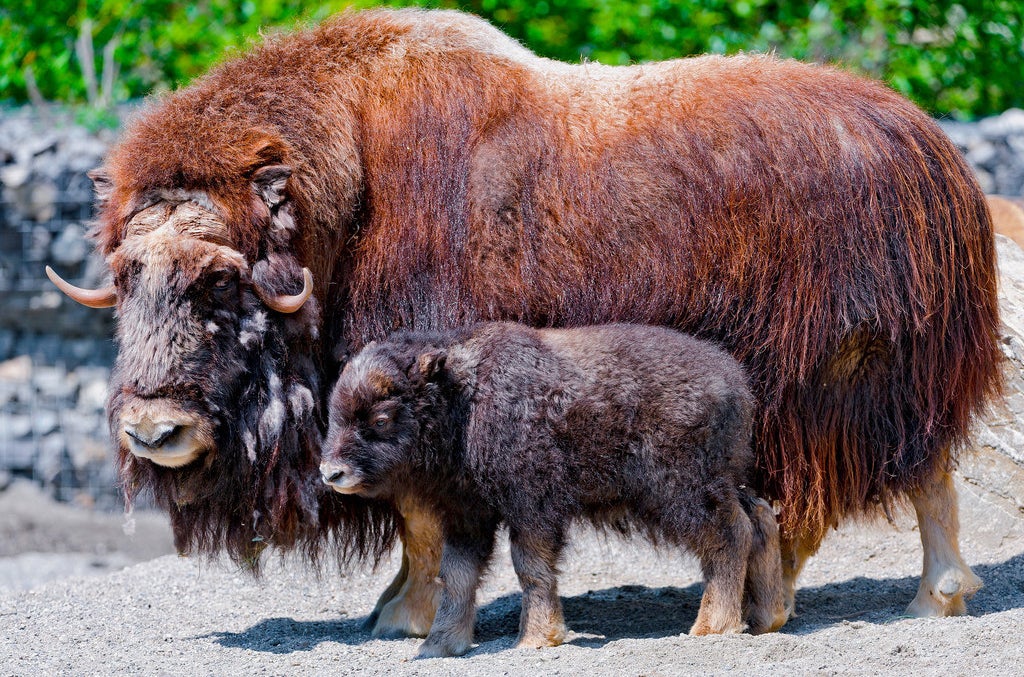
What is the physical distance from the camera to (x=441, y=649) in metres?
2.96

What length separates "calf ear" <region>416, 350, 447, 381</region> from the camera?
287 cm

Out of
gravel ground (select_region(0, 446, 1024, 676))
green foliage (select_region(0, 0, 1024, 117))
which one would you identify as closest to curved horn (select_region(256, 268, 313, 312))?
gravel ground (select_region(0, 446, 1024, 676))

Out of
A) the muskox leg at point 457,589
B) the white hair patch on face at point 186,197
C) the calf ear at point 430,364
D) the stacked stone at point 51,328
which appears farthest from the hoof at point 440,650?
the stacked stone at point 51,328

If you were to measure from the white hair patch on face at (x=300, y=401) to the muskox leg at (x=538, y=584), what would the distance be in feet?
2.09

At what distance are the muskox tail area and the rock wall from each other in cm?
398

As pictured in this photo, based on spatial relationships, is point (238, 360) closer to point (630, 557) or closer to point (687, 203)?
point (687, 203)

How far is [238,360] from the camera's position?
306 cm

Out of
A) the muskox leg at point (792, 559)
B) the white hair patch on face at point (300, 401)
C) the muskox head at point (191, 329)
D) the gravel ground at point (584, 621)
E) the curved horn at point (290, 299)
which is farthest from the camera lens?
the muskox leg at point (792, 559)

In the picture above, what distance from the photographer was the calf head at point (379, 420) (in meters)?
2.85

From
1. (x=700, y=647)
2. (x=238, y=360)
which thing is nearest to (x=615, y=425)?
(x=700, y=647)

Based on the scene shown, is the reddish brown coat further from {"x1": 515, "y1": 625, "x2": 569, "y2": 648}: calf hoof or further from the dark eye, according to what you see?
{"x1": 515, "y1": 625, "x2": 569, "y2": 648}: calf hoof

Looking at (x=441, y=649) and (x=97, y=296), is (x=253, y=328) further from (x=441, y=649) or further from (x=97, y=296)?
(x=441, y=649)

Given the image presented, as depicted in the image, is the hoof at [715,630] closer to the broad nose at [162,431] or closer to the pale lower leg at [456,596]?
the pale lower leg at [456,596]

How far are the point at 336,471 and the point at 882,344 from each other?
1.37m
